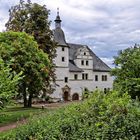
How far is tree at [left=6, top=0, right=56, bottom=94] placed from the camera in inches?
1640

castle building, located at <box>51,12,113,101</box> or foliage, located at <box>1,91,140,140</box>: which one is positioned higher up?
castle building, located at <box>51,12,113,101</box>

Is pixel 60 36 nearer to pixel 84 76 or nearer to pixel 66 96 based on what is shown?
pixel 84 76

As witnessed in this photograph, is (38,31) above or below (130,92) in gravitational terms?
above

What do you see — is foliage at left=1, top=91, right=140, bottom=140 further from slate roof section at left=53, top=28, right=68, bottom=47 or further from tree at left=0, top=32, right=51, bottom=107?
slate roof section at left=53, top=28, right=68, bottom=47

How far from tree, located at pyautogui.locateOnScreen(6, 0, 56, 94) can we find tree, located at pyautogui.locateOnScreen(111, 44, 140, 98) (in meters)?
18.5

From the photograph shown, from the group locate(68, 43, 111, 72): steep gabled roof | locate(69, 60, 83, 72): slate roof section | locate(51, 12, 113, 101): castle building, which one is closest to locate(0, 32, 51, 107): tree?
locate(51, 12, 113, 101): castle building

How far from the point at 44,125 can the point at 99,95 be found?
2.77 m

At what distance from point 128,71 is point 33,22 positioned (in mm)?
21070

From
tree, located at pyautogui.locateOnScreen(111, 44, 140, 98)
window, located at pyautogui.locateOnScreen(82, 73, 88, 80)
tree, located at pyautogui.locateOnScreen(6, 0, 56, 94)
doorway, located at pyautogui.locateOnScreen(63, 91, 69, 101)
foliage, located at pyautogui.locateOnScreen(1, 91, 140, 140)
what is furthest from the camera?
window, located at pyautogui.locateOnScreen(82, 73, 88, 80)

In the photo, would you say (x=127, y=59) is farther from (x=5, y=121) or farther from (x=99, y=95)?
(x=99, y=95)

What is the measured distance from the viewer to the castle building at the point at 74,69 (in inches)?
2564

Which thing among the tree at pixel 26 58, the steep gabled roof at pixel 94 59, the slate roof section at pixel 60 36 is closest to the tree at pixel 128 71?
the tree at pixel 26 58

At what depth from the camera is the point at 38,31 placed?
4212 cm

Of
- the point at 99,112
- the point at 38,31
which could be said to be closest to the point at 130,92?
the point at 99,112
